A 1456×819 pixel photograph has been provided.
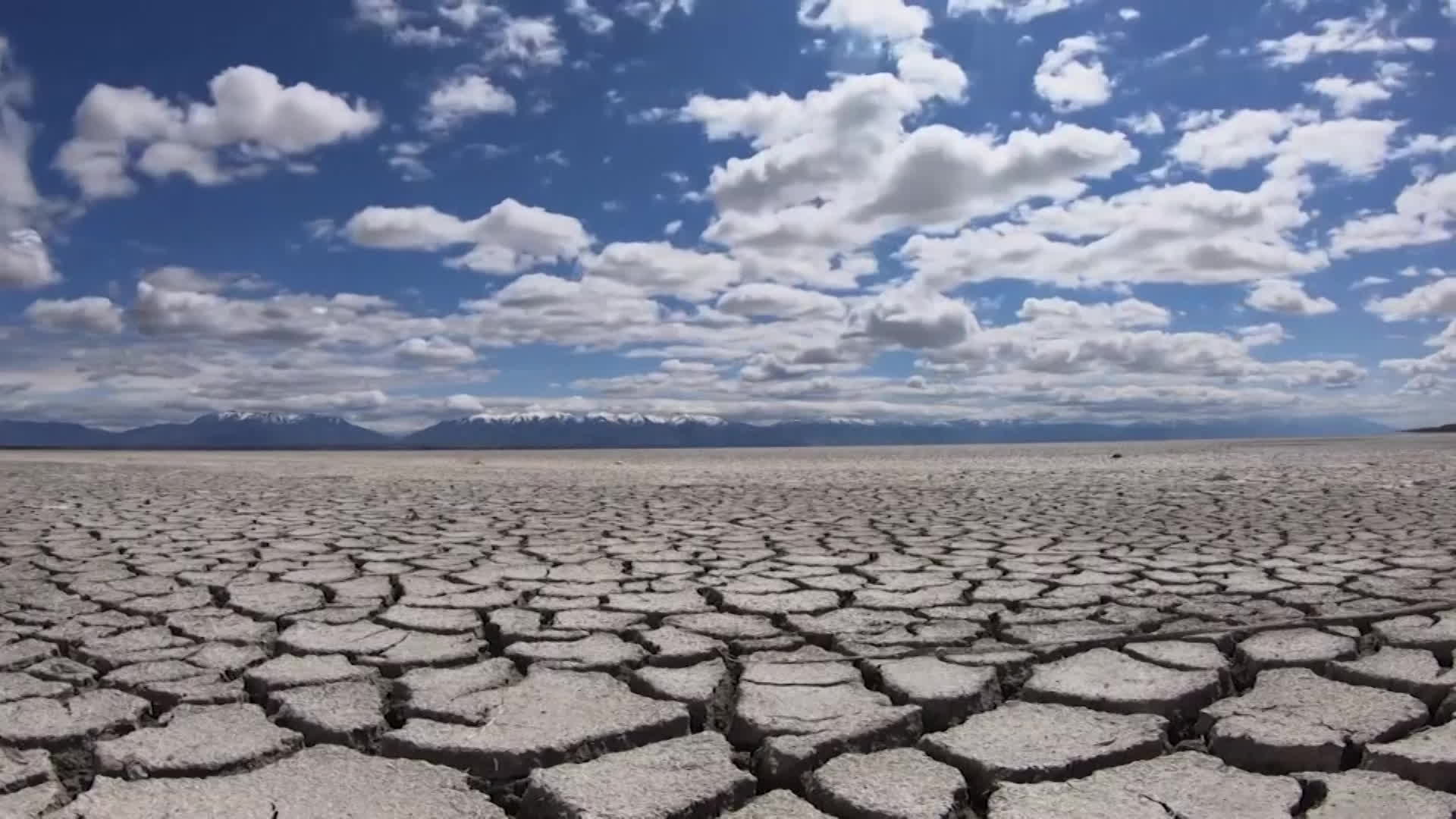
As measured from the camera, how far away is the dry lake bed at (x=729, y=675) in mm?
1452

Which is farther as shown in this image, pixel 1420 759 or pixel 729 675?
pixel 729 675

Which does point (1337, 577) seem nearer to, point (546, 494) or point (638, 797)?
point (638, 797)

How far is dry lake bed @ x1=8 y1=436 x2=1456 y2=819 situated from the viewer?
1.45 m

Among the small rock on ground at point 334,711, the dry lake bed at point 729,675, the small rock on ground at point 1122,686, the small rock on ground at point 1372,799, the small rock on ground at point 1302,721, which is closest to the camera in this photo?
the small rock on ground at point 1372,799

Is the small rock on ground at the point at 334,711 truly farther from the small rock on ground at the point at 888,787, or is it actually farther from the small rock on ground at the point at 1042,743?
the small rock on ground at the point at 1042,743

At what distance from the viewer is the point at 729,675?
2037 millimetres

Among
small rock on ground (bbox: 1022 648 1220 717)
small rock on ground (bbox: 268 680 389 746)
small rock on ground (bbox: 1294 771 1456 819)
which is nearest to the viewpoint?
small rock on ground (bbox: 1294 771 1456 819)

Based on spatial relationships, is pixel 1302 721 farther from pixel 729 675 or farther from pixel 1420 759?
pixel 729 675

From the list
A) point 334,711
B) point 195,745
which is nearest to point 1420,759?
point 334,711

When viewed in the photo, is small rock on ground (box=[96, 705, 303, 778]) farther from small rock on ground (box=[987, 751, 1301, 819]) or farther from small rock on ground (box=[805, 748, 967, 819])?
small rock on ground (box=[987, 751, 1301, 819])

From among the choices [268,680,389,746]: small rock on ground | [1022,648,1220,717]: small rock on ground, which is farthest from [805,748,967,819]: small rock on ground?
[268,680,389,746]: small rock on ground

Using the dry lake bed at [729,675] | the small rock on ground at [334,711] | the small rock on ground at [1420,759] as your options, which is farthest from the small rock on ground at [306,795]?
the small rock on ground at [1420,759]

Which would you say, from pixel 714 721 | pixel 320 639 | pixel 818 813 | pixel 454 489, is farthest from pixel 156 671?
pixel 454 489

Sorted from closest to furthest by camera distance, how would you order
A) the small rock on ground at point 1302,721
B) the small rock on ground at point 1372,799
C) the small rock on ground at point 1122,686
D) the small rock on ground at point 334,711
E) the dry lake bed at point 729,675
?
the small rock on ground at point 1372,799 < the dry lake bed at point 729,675 < the small rock on ground at point 1302,721 < the small rock on ground at point 334,711 < the small rock on ground at point 1122,686
